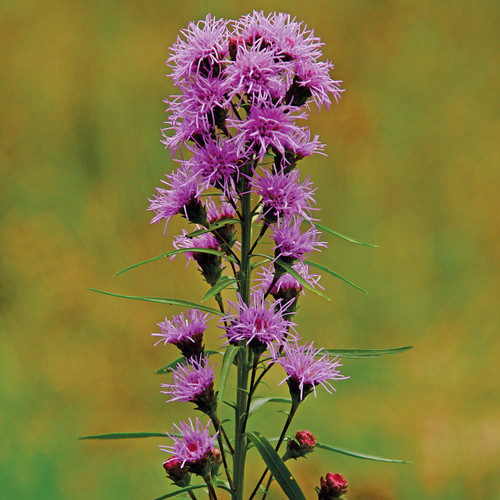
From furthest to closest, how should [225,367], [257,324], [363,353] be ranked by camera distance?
[363,353], [257,324], [225,367]

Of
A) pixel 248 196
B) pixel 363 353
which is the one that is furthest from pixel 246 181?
pixel 363 353

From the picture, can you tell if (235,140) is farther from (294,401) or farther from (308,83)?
(294,401)

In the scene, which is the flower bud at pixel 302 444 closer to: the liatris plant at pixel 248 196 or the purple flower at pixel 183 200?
the liatris plant at pixel 248 196

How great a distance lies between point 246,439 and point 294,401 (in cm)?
14

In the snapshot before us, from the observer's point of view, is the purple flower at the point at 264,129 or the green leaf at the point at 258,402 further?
the green leaf at the point at 258,402

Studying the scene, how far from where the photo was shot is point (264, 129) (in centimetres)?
109

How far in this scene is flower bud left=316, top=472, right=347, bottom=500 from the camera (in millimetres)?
1234

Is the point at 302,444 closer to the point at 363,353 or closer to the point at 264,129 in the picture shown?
the point at 363,353

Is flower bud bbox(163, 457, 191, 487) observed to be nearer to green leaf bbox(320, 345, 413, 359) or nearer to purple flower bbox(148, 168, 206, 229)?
green leaf bbox(320, 345, 413, 359)

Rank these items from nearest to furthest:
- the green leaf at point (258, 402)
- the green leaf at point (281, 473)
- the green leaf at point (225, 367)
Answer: the green leaf at point (225, 367), the green leaf at point (281, 473), the green leaf at point (258, 402)

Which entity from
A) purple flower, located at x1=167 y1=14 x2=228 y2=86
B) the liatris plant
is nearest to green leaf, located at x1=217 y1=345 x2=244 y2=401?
the liatris plant

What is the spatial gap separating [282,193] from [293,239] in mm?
98

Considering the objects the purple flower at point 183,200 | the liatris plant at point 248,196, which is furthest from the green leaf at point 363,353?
the purple flower at point 183,200

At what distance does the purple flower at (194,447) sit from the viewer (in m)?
1.17
